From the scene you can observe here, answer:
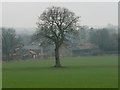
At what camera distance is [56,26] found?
65500mm

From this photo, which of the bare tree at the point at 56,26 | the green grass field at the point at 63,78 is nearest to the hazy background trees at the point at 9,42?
the bare tree at the point at 56,26

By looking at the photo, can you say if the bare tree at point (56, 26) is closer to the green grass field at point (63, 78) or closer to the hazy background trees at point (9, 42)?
the green grass field at point (63, 78)

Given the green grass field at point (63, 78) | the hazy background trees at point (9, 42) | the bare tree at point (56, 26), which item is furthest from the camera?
the hazy background trees at point (9, 42)

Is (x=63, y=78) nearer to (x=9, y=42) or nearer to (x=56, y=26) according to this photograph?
(x=56, y=26)

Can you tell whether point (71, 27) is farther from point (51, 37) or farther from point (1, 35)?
point (1, 35)

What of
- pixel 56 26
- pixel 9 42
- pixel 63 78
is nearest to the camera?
pixel 63 78

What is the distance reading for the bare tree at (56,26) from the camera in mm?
64562

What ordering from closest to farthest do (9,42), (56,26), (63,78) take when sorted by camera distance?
(63,78) → (56,26) → (9,42)

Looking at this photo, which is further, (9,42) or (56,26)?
(9,42)

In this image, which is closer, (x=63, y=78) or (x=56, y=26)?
(x=63, y=78)

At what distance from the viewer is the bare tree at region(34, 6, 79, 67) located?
64.6 metres

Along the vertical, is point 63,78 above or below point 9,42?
below

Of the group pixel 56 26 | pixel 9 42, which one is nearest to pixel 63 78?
pixel 56 26

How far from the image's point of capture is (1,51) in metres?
90.9
